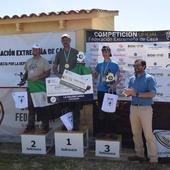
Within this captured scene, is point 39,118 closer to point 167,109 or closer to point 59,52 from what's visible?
point 59,52

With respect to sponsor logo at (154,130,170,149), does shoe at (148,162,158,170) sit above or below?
below

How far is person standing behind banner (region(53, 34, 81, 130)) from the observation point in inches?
342

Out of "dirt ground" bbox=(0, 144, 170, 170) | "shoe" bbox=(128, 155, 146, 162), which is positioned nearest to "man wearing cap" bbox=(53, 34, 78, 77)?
"dirt ground" bbox=(0, 144, 170, 170)

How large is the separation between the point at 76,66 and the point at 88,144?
5.30 ft

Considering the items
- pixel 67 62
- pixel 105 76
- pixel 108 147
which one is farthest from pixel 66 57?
pixel 108 147

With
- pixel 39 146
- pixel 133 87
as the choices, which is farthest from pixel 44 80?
pixel 133 87

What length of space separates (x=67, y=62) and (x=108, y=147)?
68.4 inches

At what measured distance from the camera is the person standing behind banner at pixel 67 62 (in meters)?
8.70

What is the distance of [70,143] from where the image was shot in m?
8.61

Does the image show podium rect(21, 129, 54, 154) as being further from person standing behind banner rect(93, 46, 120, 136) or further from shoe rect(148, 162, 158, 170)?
shoe rect(148, 162, 158, 170)

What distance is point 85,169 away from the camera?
307 inches

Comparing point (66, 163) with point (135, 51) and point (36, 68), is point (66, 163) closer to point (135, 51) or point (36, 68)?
point (36, 68)

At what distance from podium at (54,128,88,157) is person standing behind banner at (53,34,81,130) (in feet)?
0.73

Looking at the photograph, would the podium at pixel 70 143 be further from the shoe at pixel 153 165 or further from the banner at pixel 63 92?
the shoe at pixel 153 165
